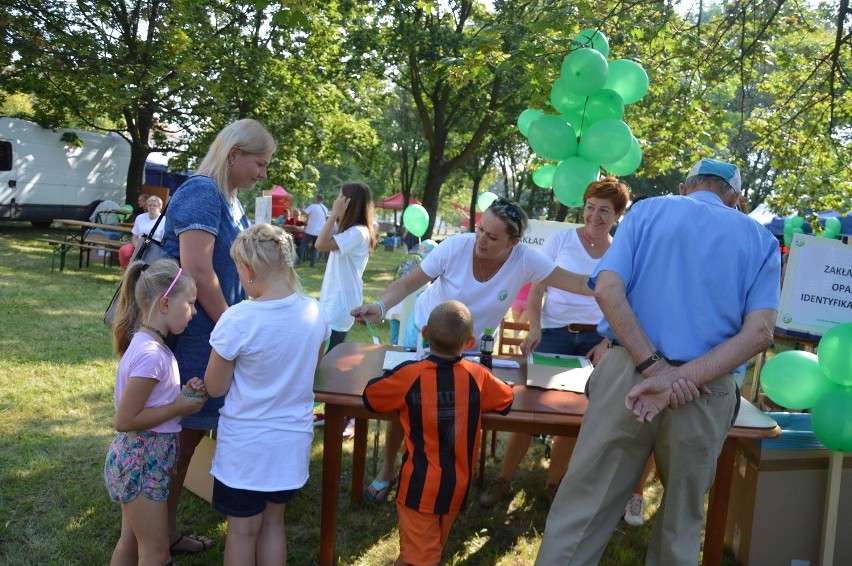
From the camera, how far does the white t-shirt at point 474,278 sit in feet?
10.8

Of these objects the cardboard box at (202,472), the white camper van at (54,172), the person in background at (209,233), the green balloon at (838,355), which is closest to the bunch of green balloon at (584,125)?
the green balloon at (838,355)

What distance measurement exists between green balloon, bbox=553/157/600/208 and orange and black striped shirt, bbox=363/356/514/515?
2182mm

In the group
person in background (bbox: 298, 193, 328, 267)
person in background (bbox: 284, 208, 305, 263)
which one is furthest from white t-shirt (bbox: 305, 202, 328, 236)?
person in background (bbox: 284, 208, 305, 263)

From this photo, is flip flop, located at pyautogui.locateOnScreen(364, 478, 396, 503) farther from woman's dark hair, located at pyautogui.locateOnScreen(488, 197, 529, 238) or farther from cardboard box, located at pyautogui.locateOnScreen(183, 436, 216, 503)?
woman's dark hair, located at pyautogui.locateOnScreen(488, 197, 529, 238)

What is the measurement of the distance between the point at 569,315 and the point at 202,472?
2091mm

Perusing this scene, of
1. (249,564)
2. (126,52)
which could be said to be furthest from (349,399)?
(126,52)

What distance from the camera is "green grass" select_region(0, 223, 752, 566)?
3.08m

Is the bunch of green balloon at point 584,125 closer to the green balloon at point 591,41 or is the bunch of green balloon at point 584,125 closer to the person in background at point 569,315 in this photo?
the green balloon at point 591,41

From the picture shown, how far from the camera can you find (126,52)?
12953 millimetres

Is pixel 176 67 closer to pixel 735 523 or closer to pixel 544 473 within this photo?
pixel 544 473

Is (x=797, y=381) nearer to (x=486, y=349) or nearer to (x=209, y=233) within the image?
(x=486, y=349)

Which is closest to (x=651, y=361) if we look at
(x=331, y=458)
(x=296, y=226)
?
(x=331, y=458)

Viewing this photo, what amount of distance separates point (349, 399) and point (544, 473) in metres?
2.09

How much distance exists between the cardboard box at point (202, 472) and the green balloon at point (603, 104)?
3.05 metres
